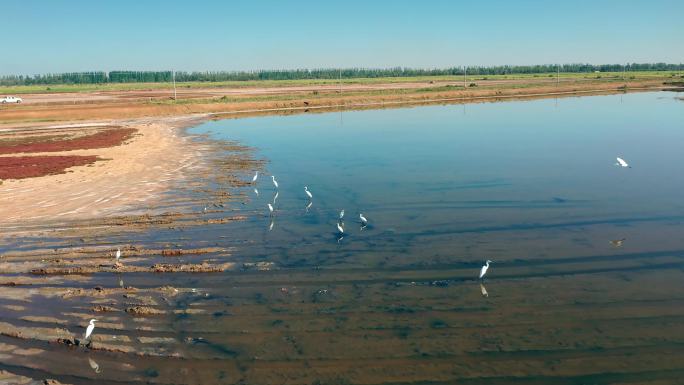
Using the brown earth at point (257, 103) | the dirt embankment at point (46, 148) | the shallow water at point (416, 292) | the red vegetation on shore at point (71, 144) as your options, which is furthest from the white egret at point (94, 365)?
the brown earth at point (257, 103)

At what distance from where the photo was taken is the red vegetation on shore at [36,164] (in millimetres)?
29080

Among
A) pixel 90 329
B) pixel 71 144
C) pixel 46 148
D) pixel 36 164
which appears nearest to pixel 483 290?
pixel 90 329

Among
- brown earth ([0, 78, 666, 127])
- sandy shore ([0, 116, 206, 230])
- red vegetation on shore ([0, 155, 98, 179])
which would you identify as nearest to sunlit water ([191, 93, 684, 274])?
sandy shore ([0, 116, 206, 230])

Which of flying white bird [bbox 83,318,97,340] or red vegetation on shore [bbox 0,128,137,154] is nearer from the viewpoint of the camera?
flying white bird [bbox 83,318,97,340]

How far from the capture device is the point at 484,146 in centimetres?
3822

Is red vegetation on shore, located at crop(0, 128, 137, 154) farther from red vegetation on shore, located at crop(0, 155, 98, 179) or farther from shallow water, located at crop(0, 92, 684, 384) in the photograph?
shallow water, located at crop(0, 92, 684, 384)

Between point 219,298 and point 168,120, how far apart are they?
55856 millimetres

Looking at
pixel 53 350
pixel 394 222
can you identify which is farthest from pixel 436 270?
pixel 53 350

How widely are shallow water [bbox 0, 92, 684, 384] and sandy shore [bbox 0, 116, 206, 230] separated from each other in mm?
3941

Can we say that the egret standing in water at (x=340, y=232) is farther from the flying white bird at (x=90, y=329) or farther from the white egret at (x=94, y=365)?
the white egret at (x=94, y=365)

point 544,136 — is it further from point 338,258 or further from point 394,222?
point 338,258

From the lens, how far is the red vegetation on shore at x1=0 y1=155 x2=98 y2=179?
2908 cm

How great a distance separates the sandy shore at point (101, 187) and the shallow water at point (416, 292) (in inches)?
155

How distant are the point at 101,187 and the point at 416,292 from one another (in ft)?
60.3
